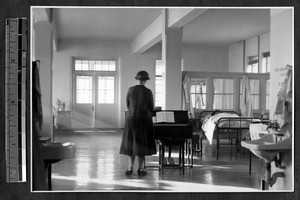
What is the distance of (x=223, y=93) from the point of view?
13.5ft

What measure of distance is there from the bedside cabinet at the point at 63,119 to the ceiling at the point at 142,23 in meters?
0.68

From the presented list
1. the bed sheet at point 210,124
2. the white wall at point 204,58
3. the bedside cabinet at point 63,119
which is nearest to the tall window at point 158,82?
the white wall at point 204,58

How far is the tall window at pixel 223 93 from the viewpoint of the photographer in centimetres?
411

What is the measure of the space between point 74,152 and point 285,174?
1.90 metres

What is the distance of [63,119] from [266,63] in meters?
1.91

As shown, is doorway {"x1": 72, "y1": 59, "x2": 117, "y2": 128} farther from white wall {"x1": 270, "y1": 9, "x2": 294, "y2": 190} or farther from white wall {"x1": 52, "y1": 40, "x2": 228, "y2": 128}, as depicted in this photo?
white wall {"x1": 270, "y1": 9, "x2": 294, "y2": 190}

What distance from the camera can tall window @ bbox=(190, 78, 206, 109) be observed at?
13.6 feet

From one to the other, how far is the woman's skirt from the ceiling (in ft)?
2.50

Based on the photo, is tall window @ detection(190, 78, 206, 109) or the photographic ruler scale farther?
tall window @ detection(190, 78, 206, 109)

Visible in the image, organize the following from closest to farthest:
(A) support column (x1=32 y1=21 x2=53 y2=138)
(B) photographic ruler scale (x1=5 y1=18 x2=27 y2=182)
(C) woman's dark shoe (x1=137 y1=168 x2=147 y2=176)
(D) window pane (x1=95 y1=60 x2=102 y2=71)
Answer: (B) photographic ruler scale (x1=5 y1=18 x2=27 y2=182) → (A) support column (x1=32 y1=21 x2=53 y2=138) → (C) woman's dark shoe (x1=137 y1=168 x2=147 y2=176) → (D) window pane (x1=95 y1=60 x2=102 y2=71)

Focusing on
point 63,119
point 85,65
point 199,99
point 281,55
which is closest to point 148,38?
point 85,65

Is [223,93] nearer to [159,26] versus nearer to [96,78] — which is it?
[159,26]

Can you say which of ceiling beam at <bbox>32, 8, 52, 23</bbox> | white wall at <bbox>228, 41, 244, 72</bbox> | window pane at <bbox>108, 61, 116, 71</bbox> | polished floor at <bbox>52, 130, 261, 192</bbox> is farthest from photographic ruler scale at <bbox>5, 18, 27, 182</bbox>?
white wall at <bbox>228, 41, 244, 72</bbox>

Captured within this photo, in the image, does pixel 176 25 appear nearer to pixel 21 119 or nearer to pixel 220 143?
pixel 220 143
